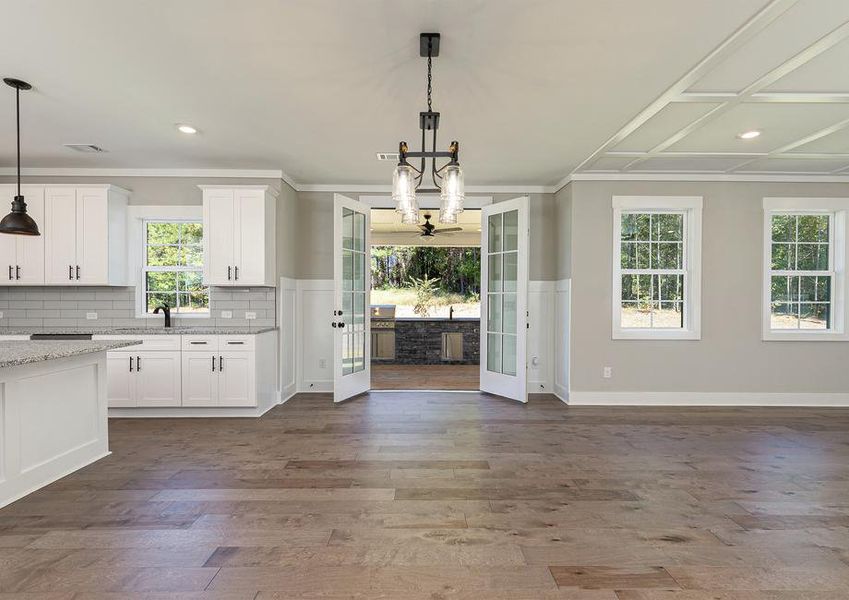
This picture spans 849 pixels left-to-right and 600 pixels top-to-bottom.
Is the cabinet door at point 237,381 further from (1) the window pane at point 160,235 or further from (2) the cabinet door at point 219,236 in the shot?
(1) the window pane at point 160,235

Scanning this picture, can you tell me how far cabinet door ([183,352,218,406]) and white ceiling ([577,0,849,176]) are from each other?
4236 mm

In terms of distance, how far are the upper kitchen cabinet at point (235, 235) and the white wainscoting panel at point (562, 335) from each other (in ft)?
10.9

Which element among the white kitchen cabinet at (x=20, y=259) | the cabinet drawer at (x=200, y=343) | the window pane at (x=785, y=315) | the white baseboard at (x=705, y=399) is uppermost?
the white kitchen cabinet at (x=20, y=259)

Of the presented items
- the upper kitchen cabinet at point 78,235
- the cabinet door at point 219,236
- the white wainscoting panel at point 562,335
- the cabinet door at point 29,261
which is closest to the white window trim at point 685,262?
the white wainscoting panel at point 562,335

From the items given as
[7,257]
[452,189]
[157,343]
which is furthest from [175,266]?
[452,189]

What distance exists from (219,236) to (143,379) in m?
1.58

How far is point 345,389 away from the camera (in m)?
5.09

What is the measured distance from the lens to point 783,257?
506cm

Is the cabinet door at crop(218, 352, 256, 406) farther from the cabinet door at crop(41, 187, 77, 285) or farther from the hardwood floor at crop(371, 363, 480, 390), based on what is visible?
the cabinet door at crop(41, 187, 77, 285)

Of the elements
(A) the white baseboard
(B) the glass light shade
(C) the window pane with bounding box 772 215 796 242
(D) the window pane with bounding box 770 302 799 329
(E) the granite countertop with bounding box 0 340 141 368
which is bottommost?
(A) the white baseboard

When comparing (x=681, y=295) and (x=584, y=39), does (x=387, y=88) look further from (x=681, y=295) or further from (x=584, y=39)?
(x=681, y=295)

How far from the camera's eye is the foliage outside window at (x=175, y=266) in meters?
4.99

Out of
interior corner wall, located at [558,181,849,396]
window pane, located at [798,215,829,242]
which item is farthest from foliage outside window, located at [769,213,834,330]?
interior corner wall, located at [558,181,849,396]

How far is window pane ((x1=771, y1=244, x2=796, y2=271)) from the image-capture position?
505cm
